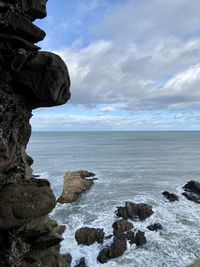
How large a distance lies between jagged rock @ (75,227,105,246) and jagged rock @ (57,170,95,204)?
1401 cm

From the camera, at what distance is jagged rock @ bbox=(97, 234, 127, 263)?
28.8 m

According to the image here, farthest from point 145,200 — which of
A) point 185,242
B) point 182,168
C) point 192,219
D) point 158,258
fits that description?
point 182,168

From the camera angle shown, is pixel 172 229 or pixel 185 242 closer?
pixel 185 242

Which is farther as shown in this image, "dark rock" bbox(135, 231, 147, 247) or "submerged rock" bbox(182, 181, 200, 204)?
"submerged rock" bbox(182, 181, 200, 204)

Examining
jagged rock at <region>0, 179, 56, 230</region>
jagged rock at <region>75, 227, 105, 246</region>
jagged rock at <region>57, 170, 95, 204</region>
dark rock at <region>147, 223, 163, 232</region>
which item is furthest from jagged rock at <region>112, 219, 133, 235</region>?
jagged rock at <region>0, 179, 56, 230</region>

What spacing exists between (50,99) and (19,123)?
1.69m

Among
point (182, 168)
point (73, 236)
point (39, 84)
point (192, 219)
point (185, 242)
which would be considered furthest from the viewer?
point (182, 168)

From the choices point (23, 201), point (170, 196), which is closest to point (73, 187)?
point (170, 196)

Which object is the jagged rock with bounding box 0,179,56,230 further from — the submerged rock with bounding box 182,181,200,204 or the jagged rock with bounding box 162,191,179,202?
the submerged rock with bounding box 182,181,200,204

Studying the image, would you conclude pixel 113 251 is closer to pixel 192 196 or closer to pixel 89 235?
pixel 89 235

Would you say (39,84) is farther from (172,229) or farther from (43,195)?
(172,229)

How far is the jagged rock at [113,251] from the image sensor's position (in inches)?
1135

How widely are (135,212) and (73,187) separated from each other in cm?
1572

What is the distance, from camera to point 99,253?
97.0 feet
